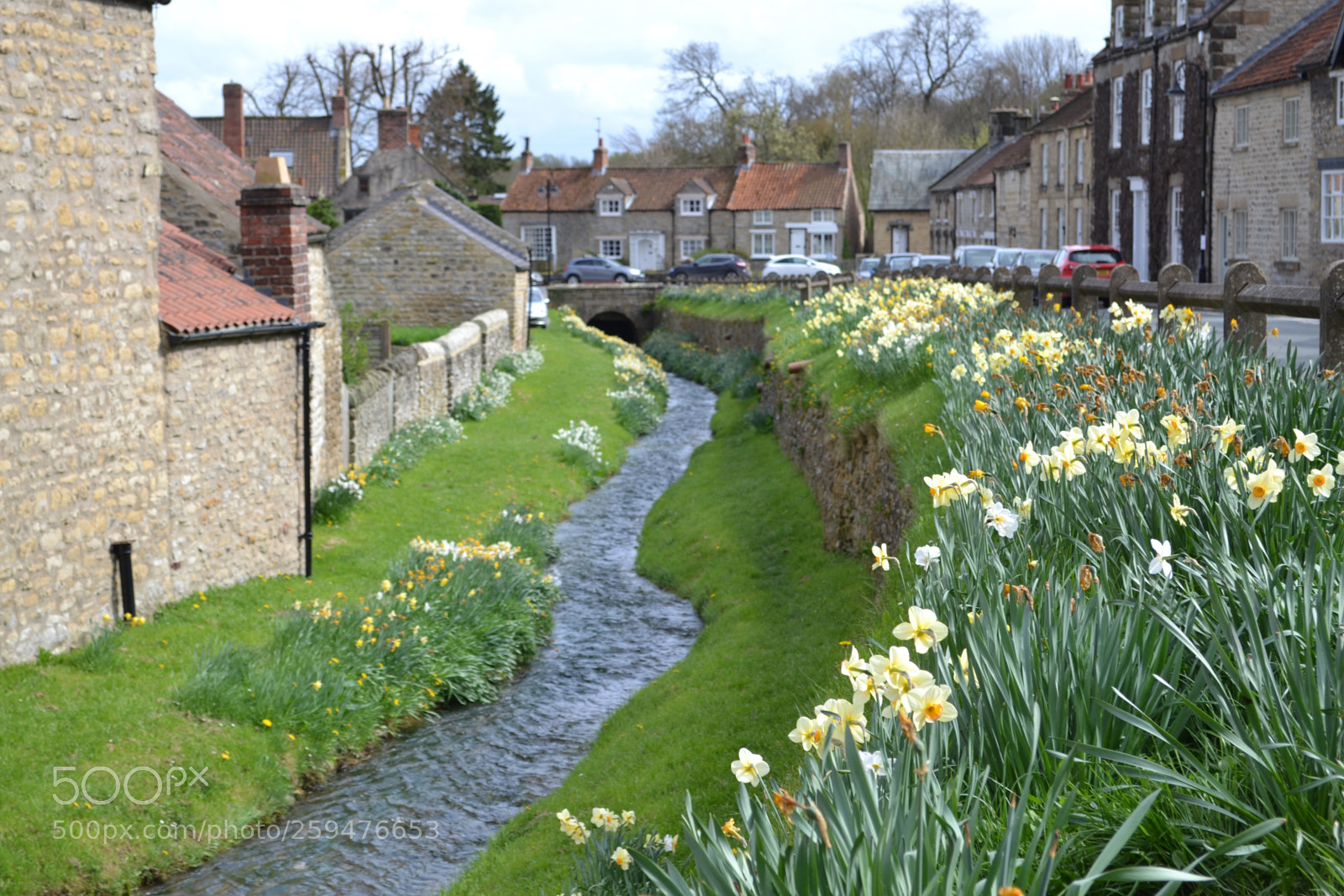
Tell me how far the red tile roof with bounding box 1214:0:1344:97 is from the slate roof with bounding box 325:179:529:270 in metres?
18.9

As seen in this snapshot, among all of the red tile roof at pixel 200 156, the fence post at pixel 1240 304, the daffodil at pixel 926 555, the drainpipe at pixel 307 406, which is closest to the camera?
the daffodil at pixel 926 555

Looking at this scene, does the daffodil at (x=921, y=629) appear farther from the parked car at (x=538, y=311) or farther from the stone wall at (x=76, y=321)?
the parked car at (x=538, y=311)

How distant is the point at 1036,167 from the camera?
47.9 metres

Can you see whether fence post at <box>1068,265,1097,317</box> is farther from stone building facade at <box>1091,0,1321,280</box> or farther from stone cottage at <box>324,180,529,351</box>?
→ stone cottage at <box>324,180,529,351</box>

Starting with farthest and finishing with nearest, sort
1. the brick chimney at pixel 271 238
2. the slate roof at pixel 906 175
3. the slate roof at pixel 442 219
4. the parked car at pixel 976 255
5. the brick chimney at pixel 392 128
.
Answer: the slate roof at pixel 906 175
the brick chimney at pixel 392 128
the parked car at pixel 976 255
the slate roof at pixel 442 219
the brick chimney at pixel 271 238

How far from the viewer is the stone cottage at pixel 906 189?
6762 cm

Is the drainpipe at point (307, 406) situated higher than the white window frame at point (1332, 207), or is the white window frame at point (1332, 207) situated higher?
the white window frame at point (1332, 207)

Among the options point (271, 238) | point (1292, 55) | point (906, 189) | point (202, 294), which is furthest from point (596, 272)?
point (202, 294)

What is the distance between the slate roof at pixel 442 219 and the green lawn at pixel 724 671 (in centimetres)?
1672

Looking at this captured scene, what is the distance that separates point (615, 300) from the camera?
51.6m

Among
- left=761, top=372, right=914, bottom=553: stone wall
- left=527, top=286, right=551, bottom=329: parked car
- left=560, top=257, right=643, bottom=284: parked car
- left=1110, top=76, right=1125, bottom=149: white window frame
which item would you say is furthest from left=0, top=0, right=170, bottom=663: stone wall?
left=560, top=257, right=643, bottom=284: parked car

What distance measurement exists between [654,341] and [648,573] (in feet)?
100

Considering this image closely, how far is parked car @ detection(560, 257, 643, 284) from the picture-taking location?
192ft

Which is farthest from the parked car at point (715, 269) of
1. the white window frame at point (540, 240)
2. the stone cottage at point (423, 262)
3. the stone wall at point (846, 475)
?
the stone wall at point (846, 475)
